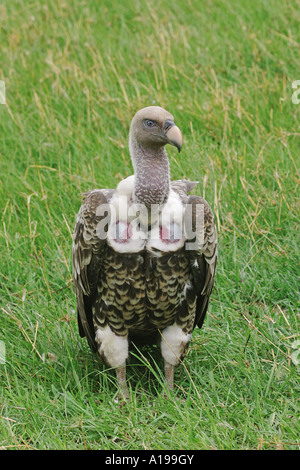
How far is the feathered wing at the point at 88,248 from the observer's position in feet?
12.8

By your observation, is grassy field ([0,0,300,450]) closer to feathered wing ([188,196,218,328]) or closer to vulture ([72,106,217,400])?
vulture ([72,106,217,400])

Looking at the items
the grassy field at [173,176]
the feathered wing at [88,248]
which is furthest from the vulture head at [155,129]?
the grassy field at [173,176]

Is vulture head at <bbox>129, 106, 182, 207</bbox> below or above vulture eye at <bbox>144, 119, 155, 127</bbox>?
below

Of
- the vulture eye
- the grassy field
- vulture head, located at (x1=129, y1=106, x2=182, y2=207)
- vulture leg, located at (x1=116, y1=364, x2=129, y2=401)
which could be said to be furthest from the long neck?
vulture leg, located at (x1=116, y1=364, x2=129, y2=401)

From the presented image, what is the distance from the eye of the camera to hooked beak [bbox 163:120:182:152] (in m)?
3.72

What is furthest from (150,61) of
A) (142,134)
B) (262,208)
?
(142,134)

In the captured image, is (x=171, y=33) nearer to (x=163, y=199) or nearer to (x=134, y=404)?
(x=163, y=199)

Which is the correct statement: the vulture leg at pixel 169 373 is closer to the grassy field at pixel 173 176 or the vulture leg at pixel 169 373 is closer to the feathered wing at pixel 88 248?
the grassy field at pixel 173 176

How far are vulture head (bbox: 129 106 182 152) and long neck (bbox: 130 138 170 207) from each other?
0.03 m

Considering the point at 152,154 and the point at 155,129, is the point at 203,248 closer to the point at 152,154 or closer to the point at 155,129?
the point at 152,154

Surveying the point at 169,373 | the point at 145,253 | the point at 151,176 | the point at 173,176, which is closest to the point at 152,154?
the point at 151,176

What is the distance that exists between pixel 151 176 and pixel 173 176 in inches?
71.2

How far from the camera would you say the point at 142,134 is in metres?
3.88

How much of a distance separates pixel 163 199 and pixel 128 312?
2.11ft
